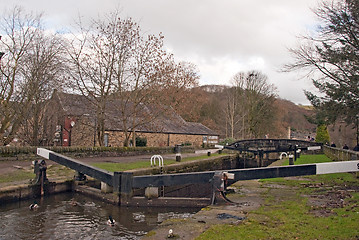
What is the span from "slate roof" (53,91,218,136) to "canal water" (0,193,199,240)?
1300cm

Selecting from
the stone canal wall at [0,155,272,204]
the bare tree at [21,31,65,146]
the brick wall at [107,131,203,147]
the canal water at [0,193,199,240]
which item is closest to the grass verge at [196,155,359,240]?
the canal water at [0,193,199,240]

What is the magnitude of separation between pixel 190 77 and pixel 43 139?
1142 cm

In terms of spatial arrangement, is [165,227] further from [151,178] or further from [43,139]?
[43,139]

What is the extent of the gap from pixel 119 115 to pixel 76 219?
66.5ft

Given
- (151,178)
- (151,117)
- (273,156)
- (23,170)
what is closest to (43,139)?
(151,117)

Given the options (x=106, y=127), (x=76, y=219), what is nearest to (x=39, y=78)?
(x=106, y=127)

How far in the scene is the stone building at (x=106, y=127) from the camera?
2103cm

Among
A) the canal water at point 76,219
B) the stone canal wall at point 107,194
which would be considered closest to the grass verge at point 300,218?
the canal water at point 76,219

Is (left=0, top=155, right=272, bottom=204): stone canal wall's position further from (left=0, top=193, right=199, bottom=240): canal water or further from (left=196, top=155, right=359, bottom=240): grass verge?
(left=196, top=155, right=359, bottom=240): grass verge

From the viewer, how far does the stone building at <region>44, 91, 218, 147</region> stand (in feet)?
69.0

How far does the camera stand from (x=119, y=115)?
27.1 m

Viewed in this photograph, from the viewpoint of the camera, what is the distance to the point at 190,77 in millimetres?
23453

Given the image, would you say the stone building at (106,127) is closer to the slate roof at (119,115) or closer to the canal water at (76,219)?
the slate roof at (119,115)

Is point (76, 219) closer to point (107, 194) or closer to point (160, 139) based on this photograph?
point (107, 194)
